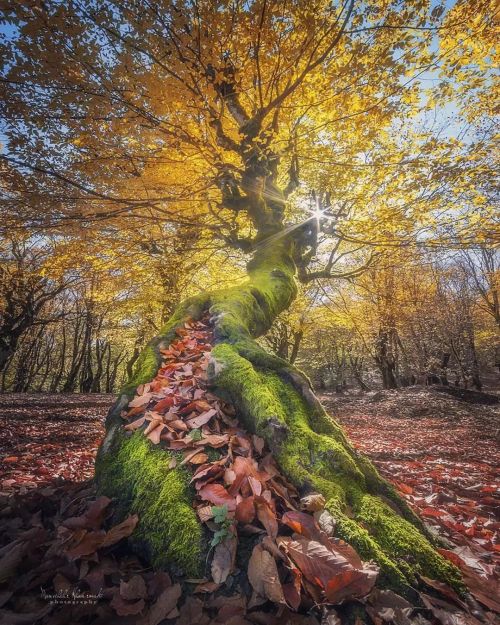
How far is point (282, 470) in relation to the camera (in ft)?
5.80

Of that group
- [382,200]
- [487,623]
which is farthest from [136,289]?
[487,623]

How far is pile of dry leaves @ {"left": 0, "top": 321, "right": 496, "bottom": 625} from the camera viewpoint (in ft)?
3.76

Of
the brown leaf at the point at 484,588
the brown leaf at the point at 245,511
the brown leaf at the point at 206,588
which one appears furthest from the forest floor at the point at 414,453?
the brown leaf at the point at 206,588

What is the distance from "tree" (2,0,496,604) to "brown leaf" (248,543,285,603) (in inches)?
11.4

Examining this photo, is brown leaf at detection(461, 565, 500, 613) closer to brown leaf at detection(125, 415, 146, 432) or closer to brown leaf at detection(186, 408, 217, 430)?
brown leaf at detection(186, 408, 217, 430)

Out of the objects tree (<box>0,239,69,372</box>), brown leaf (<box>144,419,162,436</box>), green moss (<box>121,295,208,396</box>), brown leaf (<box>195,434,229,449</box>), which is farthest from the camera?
tree (<box>0,239,69,372</box>)

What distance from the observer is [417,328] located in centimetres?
1973

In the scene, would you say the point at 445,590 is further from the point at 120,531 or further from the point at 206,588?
the point at 120,531

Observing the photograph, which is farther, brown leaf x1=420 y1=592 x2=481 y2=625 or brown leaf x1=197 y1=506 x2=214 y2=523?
brown leaf x1=197 y1=506 x2=214 y2=523

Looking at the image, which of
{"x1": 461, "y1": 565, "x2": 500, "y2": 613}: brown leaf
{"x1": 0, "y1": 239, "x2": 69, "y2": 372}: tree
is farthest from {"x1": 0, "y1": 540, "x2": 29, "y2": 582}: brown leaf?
{"x1": 0, "y1": 239, "x2": 69, "y2": 372}: tree

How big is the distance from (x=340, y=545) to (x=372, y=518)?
0.37 metres

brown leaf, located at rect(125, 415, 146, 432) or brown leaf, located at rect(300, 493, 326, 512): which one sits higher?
brown leaf, located at rect(125, 415, 146, 432)

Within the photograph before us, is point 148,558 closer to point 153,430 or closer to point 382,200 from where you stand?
point 153,430

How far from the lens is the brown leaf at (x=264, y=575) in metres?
1.14
